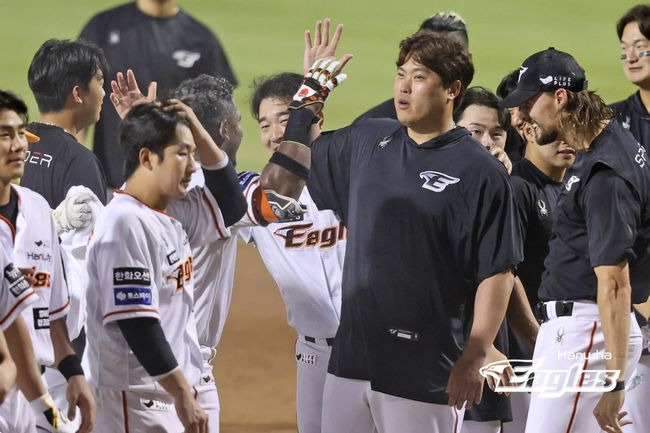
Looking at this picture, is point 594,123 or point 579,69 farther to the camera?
point 579,69

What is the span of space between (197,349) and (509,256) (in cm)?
92

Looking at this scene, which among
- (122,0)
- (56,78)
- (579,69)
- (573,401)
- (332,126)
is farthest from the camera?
(332,126)

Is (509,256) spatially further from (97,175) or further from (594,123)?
(97,175)

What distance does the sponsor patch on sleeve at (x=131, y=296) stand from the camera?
9.28ft

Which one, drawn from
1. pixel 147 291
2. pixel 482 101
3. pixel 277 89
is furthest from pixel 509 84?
pixel 147 291

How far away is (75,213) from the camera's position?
139 inches

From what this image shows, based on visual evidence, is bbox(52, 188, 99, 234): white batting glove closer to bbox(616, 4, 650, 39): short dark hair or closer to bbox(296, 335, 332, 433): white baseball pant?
bbox(296, 335, 332, 433): white baseball pant

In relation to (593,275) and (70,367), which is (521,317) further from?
(70,367)

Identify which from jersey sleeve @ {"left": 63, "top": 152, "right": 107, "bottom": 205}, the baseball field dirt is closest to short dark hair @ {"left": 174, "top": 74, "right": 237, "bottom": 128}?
jersey sleeve @ {"left": 63, "top": 152, "right": 107, "bottom": 205}

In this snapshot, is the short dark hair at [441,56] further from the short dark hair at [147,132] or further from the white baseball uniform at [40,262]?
the white baseball uniform at [40,262]

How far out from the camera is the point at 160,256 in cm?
293

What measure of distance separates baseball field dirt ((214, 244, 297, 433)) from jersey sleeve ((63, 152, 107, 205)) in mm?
2865

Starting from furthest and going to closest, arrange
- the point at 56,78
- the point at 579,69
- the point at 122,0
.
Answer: the point at 122,0 → the point at 56,78 → the point at 579,69

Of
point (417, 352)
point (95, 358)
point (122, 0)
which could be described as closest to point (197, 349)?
point (95, 358)
